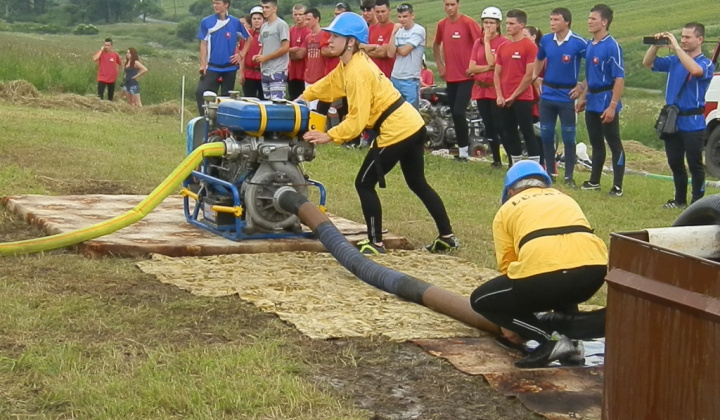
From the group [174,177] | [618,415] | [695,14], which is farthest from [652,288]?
[695,14]

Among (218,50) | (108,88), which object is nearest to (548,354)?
(218,50)

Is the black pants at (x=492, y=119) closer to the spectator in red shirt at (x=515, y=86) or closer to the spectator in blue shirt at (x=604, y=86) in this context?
the spectator in red shirt at (x=515, y=86)

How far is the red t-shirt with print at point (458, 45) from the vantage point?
14.5 metres

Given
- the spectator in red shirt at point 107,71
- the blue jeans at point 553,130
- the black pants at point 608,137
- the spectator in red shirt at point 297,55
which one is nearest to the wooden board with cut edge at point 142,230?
the black pants at point 608,137

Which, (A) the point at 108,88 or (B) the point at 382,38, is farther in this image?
(A) the point at 108,88

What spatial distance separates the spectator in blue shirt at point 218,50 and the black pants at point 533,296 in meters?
9.82

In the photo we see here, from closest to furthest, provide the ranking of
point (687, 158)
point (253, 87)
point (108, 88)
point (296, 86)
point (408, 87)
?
point (687, 158) < point (408, 87) < point (296, 86) < point (253, 87) < point (108, 88)

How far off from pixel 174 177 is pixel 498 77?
5894 mm

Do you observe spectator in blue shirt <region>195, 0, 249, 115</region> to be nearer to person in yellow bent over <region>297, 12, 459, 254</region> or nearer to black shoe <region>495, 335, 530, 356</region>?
person in yellow bent over <region>297, 12, 459, 254</region>

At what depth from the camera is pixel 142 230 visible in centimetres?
916

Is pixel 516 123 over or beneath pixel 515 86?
beneath

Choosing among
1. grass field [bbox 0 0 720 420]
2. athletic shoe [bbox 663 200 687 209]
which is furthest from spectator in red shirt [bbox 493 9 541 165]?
grass field [bbox 0 0 720 420]

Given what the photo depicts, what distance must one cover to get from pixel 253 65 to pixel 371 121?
8525mm

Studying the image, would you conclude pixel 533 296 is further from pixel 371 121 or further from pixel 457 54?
pixel 457 54
